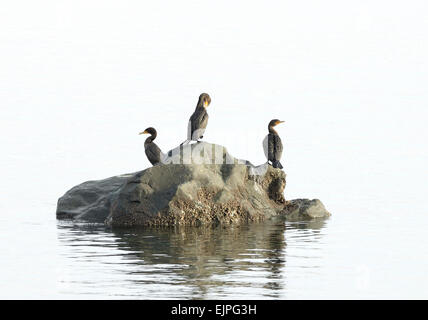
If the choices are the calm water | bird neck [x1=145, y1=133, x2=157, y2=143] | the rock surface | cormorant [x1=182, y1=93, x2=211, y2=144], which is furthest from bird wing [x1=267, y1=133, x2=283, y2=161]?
bird neck [x1=145, y1=133, x2=157, y2=143]

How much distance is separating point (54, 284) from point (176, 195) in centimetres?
727

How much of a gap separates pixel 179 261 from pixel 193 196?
17.1 ft

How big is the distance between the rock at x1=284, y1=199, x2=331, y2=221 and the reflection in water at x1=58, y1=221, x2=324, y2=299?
106 cm

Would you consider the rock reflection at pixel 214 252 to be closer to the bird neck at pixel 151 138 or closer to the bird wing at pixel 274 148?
the bird wing at pixel 274 148

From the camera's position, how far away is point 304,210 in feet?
72.1

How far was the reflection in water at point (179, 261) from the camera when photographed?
12.2m

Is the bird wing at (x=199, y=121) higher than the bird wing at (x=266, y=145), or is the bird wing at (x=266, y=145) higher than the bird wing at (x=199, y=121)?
the bird wing at (x=199, y=121)

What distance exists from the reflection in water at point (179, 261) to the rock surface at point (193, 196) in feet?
1.79

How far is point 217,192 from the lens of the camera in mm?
20297

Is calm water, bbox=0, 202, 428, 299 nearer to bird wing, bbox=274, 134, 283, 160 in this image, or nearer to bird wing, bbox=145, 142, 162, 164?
bird wing, bbox=274, 134, 283, 160

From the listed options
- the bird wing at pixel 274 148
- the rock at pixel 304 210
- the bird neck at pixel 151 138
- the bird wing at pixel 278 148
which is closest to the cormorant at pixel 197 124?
the bird neck at pixel 151 138
